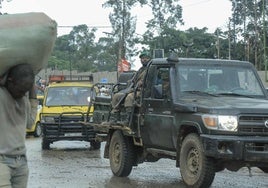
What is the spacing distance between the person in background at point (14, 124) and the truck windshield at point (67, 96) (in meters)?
12.0

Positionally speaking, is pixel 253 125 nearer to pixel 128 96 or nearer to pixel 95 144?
pixel 128 96

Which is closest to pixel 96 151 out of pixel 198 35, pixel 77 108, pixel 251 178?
pixel 77 108

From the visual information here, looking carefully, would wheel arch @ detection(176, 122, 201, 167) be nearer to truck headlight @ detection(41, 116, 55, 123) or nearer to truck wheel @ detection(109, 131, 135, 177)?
truck wheel @ detection(109, 131, 135, 177)

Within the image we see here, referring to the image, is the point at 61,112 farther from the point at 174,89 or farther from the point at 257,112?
the point at 257,112

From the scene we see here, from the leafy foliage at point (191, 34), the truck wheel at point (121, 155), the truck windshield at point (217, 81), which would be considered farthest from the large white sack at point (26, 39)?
the leafy foliage at point (191, 34)

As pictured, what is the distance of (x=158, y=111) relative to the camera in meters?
9.35

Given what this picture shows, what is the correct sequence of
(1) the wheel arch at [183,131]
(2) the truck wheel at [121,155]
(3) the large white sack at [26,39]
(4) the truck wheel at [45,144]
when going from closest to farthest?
(3) the large white sack at [26,39]
(1) the wheel arch at [183,131]
(2) the truck wheel at [121,155]
(4) the truck wheel at [45,144]

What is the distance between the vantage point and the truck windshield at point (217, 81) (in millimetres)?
9211

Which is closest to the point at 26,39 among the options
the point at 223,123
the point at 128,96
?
the point at 223,123

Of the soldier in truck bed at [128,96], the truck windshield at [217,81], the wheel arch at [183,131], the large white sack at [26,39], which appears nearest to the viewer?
the large white sack at [26,39]

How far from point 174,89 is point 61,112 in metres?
7.71

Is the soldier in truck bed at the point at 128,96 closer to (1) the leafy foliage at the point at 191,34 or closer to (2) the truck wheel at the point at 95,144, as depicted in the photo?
(2) the truck wheel at the point at 95,144

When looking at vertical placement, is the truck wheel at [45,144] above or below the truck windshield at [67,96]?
below

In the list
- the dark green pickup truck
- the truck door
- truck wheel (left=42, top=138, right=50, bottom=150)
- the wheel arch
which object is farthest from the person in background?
truck wheel (left=42, top=138, right=50, bottom=150)
